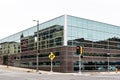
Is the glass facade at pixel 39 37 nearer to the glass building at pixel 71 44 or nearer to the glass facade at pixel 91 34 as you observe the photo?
the glass building at pixel 71 44

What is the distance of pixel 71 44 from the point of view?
64.7 m

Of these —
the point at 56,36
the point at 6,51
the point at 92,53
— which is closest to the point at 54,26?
the point at 56,36

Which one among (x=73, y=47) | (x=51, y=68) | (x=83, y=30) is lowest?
(x=51, y=68)

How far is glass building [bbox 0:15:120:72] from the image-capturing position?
6444cm

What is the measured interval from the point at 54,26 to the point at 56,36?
2916 mm

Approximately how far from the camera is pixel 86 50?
68875mm

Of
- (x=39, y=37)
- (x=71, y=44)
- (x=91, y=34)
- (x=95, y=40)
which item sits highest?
(x=91, y=34)

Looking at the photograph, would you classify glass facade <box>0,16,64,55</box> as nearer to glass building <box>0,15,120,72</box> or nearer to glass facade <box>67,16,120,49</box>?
glass building <box>0,15,120,72</box>

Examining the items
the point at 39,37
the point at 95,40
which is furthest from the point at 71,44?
the point at 39,37

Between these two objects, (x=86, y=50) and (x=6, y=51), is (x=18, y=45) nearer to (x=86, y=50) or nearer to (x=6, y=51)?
(x=6, y=51)

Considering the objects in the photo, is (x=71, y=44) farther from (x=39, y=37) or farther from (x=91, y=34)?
(x=39, y=37)

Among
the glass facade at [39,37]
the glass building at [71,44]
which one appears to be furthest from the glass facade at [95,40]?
the glass facade at [39,37]

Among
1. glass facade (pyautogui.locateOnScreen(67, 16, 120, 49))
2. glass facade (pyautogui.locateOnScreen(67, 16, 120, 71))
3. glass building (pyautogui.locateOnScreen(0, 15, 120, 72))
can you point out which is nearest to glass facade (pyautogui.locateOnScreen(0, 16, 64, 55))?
glass building (pyautogui.locateOnScreen(0, 15, 120, 72))

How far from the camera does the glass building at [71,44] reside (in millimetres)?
64438
